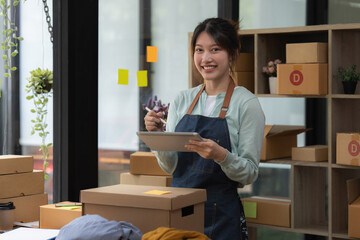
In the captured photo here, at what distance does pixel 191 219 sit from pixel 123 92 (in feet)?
4.90

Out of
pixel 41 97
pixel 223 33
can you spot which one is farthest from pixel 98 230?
pixel 41 97

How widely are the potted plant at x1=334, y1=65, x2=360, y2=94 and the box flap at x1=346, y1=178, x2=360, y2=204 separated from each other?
20.4 inches

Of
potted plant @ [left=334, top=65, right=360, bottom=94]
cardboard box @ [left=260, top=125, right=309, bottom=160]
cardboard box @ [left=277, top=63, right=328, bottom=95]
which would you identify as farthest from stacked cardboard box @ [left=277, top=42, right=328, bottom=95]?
cardboard box @ [left=260, top=125, right=309, bottom=160]

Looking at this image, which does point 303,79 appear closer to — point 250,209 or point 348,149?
point 348,149

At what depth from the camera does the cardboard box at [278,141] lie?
11.3 ft

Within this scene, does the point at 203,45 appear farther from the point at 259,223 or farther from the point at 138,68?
the point at 259,223

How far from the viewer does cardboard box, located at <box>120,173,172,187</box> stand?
3021 millimetres

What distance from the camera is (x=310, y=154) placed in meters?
3.39

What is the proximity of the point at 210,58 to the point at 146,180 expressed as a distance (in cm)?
96

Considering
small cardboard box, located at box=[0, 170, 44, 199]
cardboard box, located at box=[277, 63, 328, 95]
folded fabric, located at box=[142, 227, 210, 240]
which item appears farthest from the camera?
cardboard box, located at box=[277, 63, 328, 95]

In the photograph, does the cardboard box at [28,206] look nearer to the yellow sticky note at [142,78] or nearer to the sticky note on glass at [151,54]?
the yellow sticky note at [142,78]

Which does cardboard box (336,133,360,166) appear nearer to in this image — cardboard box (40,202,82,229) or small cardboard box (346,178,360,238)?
small cardboard box (346,178,360,238)

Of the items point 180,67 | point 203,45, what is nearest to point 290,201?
point 180,67

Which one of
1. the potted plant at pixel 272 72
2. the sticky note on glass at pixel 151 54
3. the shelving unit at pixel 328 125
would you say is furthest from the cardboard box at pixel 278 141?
the sticky note on glass at pixel 151 54
